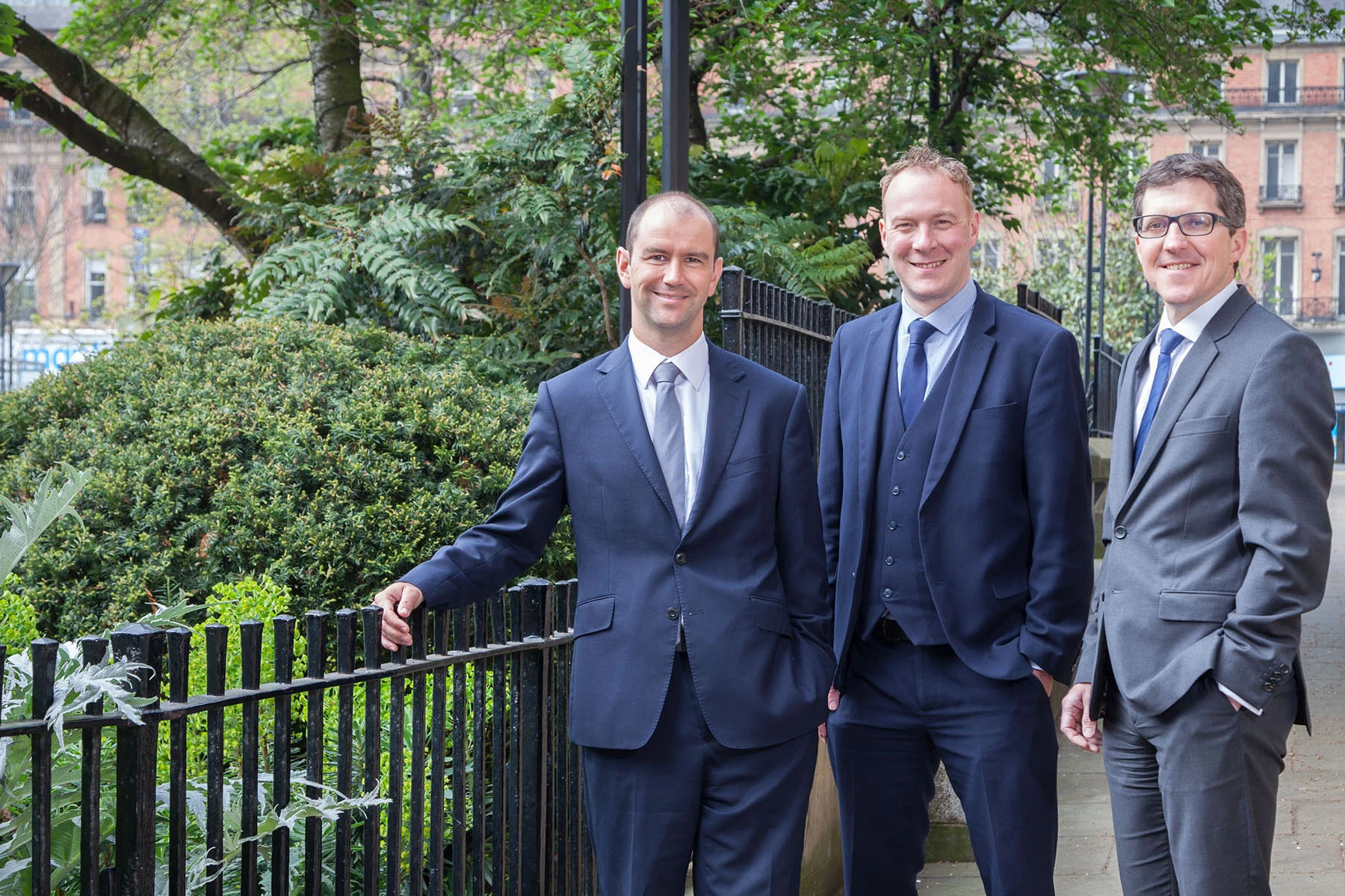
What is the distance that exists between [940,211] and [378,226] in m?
5.04

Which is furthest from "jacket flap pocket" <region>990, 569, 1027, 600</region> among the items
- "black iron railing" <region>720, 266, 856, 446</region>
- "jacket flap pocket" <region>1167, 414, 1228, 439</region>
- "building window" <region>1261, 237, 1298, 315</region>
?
"building window" <region>1261, 237, 1298, 315</region>

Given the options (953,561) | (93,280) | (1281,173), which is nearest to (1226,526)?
(953,561)

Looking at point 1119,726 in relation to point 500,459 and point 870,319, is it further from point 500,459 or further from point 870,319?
point 500,459

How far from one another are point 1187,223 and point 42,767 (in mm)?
2594

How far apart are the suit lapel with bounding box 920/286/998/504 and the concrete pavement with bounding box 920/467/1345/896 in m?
2.55

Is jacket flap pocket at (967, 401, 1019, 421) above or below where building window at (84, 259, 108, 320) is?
below

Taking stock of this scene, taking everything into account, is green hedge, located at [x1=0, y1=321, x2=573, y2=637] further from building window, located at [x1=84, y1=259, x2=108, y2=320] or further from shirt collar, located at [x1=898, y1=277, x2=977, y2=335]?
building window, located at [x1=84, y1=259, x2=108, y2=320]

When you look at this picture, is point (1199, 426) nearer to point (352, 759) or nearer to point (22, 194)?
point (352, 759)

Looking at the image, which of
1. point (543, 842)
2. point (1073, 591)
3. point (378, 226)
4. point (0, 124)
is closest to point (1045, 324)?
point (1073, 591)

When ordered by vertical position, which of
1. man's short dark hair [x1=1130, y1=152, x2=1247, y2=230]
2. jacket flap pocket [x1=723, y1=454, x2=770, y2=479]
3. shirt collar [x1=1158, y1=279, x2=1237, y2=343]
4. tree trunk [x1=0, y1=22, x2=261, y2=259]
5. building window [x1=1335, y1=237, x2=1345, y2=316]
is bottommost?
jacket flap pocket [x1=723, y1=454, x2=770, y2=479]

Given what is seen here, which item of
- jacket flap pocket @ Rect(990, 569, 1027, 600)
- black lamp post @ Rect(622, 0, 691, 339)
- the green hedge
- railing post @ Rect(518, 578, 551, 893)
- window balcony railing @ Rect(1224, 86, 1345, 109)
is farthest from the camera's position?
window balcony railing @ Rect(1224, 86, 1345, 109)

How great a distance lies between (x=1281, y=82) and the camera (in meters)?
59.7

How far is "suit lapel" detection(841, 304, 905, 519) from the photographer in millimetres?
3242

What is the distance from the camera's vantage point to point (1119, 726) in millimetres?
3059
